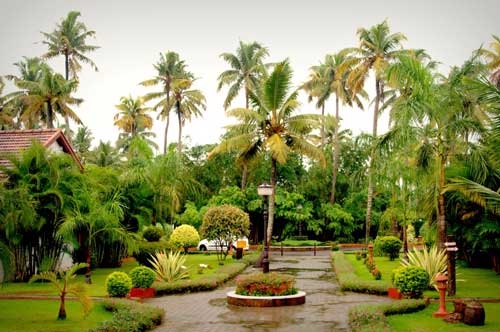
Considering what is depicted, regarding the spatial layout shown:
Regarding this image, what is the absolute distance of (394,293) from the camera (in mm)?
16922

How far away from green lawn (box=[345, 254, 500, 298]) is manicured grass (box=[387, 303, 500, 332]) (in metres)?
2.61

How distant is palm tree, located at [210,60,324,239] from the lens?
2558cm

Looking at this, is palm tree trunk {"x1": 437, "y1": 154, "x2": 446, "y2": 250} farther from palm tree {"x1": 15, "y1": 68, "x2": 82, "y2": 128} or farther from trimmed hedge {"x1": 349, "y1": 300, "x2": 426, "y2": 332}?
palm tree {"x1": 15, "y1": 68, "x2": 82, "y2": 128}

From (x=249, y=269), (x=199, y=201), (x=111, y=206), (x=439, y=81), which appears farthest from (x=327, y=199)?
(x=439, y=81)

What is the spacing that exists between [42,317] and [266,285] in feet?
19.7

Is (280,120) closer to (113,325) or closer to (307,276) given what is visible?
(307,276)

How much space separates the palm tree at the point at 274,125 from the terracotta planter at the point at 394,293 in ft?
31.3

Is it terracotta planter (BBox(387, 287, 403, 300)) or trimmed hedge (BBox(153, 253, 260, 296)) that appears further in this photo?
trimmed hedge (BBox(153, 253, 260, 296))

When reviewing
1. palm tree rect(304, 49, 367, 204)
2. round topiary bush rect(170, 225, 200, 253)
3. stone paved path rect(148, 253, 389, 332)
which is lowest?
stone paved path rect(148, 253, 389, 332)

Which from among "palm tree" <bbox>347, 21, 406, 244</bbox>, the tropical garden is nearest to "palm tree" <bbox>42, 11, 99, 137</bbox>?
the tropical garden

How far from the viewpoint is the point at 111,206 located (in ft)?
78.4

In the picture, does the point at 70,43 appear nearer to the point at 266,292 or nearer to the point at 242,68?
the point at 242,68

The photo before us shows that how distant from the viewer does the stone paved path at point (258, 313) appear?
→ 12609 millimetres

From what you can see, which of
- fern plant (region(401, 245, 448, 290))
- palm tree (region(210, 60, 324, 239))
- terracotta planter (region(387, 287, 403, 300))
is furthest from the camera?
palm tree (region(210, 60, 324, 239))
